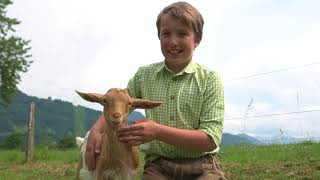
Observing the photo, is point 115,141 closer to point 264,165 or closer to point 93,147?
point 93,147

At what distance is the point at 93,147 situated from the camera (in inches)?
222

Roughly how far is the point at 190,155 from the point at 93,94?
3.47 feet

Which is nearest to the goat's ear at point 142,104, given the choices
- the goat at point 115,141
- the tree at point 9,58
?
the goat at point 115,141

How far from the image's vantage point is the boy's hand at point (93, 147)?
18.4ft

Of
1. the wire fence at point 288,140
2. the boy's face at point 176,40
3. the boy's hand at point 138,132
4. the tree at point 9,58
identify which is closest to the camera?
the boy's hand at point 138,132

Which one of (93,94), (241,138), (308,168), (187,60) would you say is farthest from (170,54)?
(241,138)

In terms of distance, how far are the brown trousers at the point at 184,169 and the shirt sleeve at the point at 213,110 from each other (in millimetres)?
234

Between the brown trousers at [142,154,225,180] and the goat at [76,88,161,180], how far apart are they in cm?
23

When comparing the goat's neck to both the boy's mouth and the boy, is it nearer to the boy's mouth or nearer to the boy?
the boy

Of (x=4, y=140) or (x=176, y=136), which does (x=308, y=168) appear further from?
(x=4, y=140)

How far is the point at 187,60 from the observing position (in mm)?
5363

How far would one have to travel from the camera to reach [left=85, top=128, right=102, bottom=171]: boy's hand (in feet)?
18.4

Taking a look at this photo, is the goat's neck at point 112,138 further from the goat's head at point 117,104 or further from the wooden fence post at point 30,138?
the wooden fence post at point 30,138

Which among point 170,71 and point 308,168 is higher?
point 170,71
